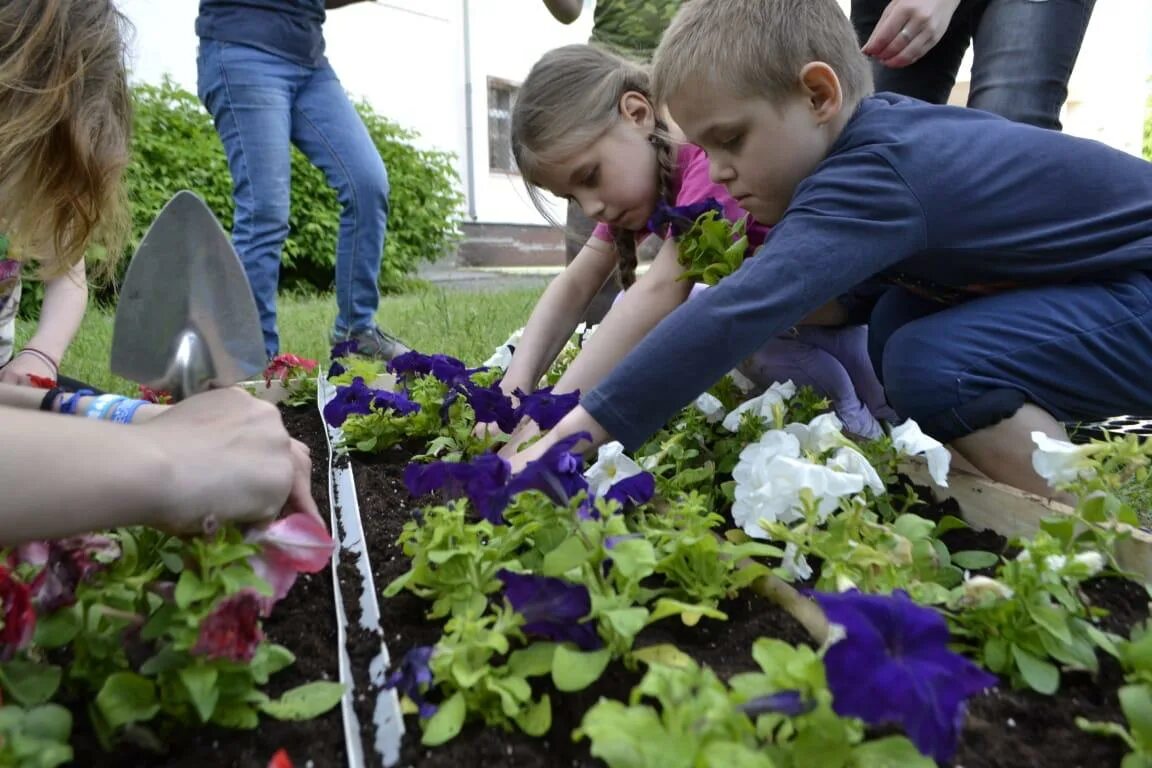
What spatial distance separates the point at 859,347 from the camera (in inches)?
95.7

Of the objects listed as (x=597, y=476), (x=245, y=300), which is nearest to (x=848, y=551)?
(x=597, y=476)

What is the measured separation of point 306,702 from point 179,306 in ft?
1.34

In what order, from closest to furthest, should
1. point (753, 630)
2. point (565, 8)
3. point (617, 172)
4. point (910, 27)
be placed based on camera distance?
point (753, 630) → point (910, 27) → point (617, 172) → point (565, 8)

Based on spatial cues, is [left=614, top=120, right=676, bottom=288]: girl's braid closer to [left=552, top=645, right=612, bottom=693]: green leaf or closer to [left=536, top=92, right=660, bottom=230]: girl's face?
[left=536, top=92, right=660, bottom=230]: girl's face

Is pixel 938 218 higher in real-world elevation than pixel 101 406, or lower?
higher

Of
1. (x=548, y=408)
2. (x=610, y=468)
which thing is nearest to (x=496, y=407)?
(x=548, y=408)

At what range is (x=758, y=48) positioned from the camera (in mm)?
1560

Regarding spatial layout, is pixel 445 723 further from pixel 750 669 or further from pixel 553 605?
pixel 750 669

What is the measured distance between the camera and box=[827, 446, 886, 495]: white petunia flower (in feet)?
4.07

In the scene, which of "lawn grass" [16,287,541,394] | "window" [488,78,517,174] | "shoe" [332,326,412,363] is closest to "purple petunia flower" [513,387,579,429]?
"lawn grass" [16,287,541,394]

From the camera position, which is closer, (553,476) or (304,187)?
(553,476)

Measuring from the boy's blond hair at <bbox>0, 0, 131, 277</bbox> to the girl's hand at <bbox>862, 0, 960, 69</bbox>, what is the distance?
5.06 ft

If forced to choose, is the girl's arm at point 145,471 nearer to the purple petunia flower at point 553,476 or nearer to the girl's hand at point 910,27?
the purple petunia flower at point 553,476

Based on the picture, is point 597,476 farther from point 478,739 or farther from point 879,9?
point 879,9
